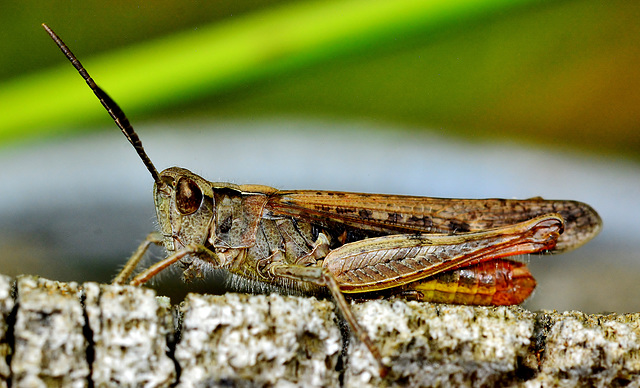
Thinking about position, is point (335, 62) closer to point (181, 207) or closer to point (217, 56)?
point (217, 56)

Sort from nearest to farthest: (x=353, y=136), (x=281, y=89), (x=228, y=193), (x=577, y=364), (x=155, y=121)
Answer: (x=577, y=364), (x=228, y=193), (x=281, y=89), (x=155, y=121), (x=353, y=136)

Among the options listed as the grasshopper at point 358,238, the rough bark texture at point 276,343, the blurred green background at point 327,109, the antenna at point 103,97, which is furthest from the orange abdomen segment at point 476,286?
the antenna at point 103,97

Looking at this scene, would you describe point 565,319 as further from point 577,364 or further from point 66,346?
point 66,346

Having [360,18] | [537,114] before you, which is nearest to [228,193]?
[360,18]

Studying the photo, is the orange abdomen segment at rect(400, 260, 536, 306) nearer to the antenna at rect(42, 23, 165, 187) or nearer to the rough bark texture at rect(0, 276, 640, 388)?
the rough bark texture at rect(0, 276, 640, 388)

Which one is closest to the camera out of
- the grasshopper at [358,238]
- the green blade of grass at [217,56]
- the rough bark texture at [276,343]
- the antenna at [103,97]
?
the rough bark texture at [276,343]

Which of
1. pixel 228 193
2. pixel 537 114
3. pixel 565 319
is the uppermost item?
pixel 537 114

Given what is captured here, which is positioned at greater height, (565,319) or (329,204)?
(329,204)

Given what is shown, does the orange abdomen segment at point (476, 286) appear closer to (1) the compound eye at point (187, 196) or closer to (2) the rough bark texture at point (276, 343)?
(2) the rough bark texture at point (276, 343)
